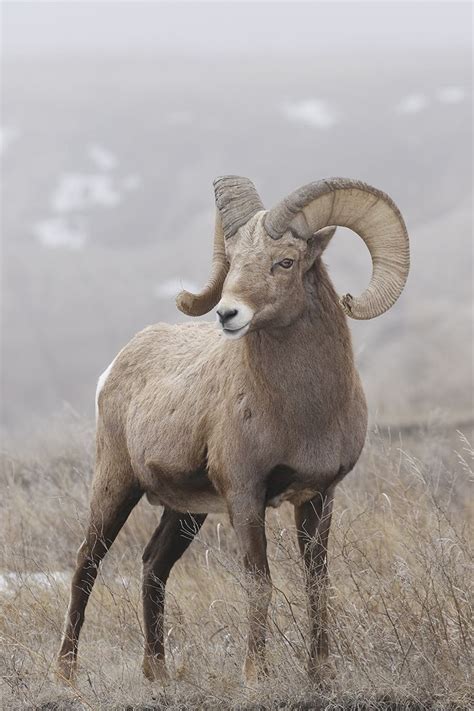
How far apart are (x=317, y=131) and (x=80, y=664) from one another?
102 feet

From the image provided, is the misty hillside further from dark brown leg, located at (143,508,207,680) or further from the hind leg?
the hind leg

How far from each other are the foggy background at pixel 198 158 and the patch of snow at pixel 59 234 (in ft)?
0.20

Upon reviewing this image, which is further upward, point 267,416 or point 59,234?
point 59,234

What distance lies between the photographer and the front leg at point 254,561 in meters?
4.87

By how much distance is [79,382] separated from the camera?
24.8 metres

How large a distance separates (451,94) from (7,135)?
14.0 metres

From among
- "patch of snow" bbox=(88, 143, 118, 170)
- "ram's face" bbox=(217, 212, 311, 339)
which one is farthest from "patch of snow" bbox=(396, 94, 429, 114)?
"ram's face" bbox=(217, 212, 311, 339)

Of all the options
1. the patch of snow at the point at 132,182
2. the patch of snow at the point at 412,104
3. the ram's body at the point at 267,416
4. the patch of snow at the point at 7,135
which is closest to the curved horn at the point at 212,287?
the ram's body at the point at 267,416

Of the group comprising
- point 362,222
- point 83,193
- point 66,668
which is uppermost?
point 83,193

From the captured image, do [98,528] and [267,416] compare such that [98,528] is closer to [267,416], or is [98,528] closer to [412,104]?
[267,416]

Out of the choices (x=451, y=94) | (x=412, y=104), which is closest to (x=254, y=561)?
(x=412, y=104)

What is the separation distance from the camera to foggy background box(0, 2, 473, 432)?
78.6 feet

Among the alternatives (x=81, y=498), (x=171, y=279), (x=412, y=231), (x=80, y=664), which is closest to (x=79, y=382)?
(x=171, y=279)

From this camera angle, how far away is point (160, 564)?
6016 millimetres
